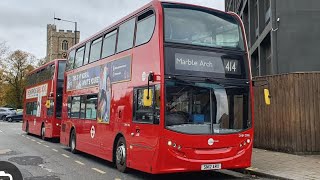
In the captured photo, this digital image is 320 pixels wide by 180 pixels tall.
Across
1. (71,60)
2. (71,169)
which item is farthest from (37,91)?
(71,169)

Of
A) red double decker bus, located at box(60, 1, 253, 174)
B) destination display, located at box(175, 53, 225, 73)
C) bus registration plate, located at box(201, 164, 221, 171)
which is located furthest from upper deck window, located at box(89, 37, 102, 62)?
bus registration plate, located at box(201, 164, 221, 171)

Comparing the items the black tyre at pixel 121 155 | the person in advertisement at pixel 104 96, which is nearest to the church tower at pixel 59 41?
the person in advertisement at pixel 104 96

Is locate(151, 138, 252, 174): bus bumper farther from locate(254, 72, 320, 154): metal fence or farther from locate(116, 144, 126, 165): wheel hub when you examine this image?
locate(254, 72, 320, 154): metal fence

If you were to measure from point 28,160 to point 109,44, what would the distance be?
4643 mm

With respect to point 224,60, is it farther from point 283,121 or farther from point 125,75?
point 283,121

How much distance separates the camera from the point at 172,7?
9820 millimetres

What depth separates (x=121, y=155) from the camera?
11047 millimetres

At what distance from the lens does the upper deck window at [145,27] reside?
9949 mm

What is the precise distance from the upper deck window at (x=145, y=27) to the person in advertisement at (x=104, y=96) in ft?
7.28

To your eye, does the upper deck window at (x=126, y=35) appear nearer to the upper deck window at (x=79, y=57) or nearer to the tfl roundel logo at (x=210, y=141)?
the tfl roundel logo at (x=210, y=141)

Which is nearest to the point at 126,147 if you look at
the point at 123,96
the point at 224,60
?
the point at 123,96

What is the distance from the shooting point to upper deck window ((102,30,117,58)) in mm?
12306

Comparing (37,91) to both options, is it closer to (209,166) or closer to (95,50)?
(95,50)

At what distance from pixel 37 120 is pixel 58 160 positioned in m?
11.1
